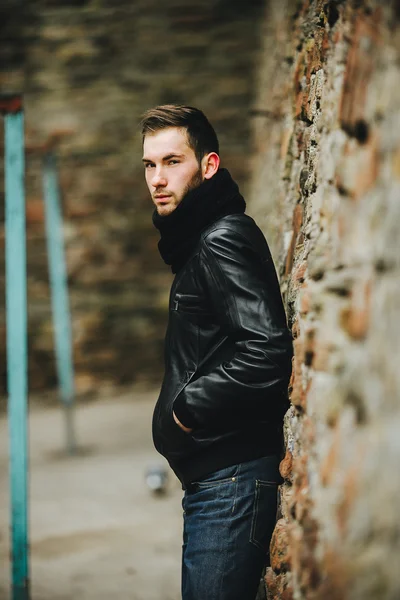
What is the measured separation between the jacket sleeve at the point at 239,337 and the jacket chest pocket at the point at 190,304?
4 cm

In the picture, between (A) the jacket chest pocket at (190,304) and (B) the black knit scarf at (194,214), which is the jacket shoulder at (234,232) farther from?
(A) the jacket chest pocket at (190,304)

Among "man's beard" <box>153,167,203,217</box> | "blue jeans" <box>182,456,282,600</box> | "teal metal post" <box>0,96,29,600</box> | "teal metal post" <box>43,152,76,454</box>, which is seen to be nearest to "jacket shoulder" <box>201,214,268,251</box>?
"man's beard" <box>153,167,203,217</box>

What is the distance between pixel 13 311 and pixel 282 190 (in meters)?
1.23

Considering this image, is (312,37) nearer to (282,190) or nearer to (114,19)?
(282,190)

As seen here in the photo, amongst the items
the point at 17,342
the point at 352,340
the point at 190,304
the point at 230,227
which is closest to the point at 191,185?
the point at 230,227

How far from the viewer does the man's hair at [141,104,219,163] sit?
70.6 inches

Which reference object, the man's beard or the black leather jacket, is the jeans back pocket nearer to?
the black leather jacket

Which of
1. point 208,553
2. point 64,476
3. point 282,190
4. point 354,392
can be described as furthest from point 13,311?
point 64,476

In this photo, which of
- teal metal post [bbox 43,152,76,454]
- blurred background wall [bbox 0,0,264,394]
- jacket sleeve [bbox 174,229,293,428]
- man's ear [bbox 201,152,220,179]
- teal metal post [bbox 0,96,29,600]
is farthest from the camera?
blurred background wall [bbox 0,0,264,394]

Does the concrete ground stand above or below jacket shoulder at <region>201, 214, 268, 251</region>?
below

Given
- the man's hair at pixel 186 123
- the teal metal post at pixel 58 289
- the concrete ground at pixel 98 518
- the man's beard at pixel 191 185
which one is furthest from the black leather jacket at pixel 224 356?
the teal metal post at pixel 58 289

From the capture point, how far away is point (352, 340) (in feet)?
4.08

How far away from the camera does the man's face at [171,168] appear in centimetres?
179

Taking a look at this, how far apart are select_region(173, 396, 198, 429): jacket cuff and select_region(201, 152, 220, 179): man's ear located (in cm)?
60
